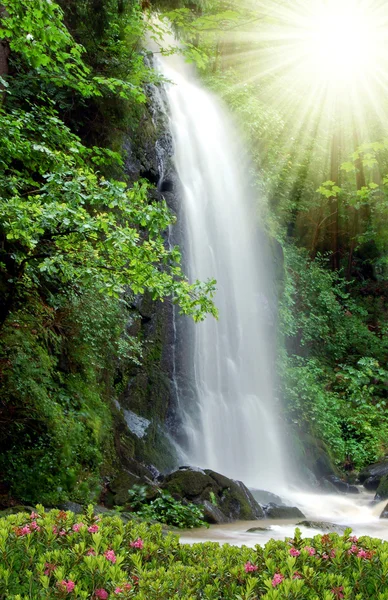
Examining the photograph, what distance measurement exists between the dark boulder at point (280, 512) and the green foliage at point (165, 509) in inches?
75.3

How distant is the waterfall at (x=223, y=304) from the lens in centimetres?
1215

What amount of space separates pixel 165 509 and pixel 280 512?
2.71 metres

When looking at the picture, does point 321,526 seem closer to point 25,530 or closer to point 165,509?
point 165,509

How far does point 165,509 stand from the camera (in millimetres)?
6859

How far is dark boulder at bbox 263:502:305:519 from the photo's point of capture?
8.51 m

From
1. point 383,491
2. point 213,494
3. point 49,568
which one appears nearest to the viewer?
point 49,568

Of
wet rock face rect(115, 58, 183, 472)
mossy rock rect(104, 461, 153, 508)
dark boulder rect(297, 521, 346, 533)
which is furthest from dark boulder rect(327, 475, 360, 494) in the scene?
mossy rock rect(104, 461, 153, 508)

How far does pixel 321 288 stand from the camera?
808 inches

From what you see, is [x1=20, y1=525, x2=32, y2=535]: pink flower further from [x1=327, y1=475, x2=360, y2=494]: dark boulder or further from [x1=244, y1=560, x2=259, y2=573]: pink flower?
[x1=327, y1=475, x2=360, y2=494]: dark boulder

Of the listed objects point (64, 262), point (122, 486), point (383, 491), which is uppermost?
point (64, 262)

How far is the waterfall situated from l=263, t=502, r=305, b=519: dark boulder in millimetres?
2551

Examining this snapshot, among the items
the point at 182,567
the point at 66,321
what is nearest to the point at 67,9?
the point at 66,321

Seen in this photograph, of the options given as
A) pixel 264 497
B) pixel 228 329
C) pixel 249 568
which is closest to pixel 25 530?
pixel 249 568

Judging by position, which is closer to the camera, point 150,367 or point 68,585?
point 68,585
